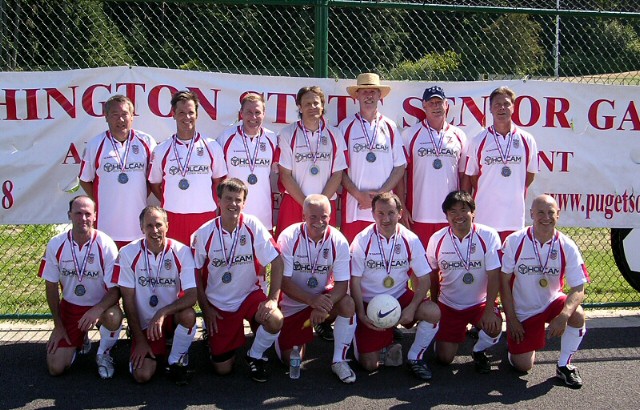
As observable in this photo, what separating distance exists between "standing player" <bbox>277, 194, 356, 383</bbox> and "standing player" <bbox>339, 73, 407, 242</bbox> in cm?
63

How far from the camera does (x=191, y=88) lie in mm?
5918

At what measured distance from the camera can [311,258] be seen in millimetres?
5020

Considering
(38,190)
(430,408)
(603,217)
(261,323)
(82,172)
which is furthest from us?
(603,217)

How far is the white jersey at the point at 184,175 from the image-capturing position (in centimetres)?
523

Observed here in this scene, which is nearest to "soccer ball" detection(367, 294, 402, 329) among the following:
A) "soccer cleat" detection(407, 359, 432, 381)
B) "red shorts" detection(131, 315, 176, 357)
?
"soccer cleat" detection(407, 359, 432, 381)

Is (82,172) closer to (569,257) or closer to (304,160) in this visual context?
(304,160)

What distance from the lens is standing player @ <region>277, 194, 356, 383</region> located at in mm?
4836

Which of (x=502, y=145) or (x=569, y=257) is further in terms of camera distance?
(x=502, y=145)

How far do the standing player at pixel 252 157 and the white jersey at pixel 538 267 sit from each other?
190 cm

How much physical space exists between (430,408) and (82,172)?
308 centimetres

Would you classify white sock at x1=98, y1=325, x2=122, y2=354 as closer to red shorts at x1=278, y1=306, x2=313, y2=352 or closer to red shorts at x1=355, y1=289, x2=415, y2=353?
red shorts at x1=278, y1=306, x2=313, y2=352

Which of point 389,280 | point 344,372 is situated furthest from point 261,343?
point 389,280

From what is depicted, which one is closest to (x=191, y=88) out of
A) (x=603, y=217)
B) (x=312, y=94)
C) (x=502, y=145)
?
(x=312, y=94)

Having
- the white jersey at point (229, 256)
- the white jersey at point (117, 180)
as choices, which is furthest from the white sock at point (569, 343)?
the white jersey at point (117, 180)
